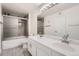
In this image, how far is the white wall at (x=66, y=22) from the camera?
1.30m

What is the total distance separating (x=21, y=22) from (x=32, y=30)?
2.78 ft

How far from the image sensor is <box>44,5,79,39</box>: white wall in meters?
1.30

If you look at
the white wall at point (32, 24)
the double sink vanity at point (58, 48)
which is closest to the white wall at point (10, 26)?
the white wall at point (32, 24)

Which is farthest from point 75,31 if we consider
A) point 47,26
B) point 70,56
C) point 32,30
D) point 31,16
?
point 31,16

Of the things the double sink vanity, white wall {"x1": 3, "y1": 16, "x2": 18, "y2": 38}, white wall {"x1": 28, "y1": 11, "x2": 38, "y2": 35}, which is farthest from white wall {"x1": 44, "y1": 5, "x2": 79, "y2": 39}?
white wall {"x1": 3, "y1": 16, "x2": 18, "y2": 38}

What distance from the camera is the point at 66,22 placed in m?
1.52

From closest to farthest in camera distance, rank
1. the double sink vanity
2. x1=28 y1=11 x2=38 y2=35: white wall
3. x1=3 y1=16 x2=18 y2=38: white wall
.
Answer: the double sink vanity, x1=3 y1=16 x2=18 y2=38: white wall, x1=28 y1=11 x2=38 y2=35: white wall

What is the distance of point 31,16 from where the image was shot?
288cm

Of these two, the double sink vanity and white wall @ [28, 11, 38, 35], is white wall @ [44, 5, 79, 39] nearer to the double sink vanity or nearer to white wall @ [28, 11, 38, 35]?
the double sink vanity

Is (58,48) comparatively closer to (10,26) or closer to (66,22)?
(66,22)

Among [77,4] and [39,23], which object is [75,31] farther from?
[39,23]

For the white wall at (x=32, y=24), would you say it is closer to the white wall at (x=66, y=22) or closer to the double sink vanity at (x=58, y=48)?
the white wall at (x=66, y=22)

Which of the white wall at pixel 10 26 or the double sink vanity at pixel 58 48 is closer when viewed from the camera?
the double sink vanity at pixel 58 48

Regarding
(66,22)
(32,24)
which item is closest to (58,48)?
(66,22)
